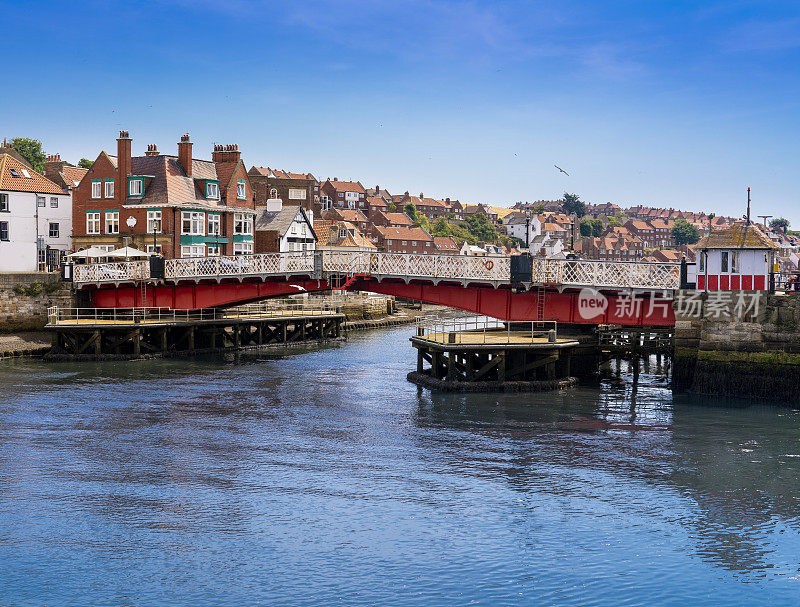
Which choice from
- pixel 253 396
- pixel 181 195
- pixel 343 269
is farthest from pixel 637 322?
pixel 181 195

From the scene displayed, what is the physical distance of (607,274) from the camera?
46438 millimetres

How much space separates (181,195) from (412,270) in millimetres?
33977

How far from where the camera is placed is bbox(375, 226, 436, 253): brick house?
567 ft

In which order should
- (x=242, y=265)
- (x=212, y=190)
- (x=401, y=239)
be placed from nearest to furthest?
1. (x=242, y=265)
2. (x=212, y=190)
3. (x=401, y=239)

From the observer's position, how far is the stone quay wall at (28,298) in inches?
2432

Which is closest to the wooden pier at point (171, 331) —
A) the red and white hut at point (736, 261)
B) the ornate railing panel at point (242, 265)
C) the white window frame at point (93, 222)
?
the ornate railing panel at point (242, 265)

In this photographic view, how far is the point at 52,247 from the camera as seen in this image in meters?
79.4

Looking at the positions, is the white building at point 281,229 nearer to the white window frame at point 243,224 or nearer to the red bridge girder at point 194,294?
the white window frame at point 243,224

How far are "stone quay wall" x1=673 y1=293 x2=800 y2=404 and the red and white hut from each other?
3.22 ft

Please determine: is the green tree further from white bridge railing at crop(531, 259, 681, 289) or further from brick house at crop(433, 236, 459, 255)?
white bridge railing at crop(531, 259, 681, 289)

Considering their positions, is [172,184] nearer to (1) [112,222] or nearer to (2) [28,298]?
(1) [112,222]

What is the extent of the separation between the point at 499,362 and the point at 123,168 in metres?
46.6

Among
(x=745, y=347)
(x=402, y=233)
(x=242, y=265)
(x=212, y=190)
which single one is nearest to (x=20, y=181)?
(x=212, y=190)

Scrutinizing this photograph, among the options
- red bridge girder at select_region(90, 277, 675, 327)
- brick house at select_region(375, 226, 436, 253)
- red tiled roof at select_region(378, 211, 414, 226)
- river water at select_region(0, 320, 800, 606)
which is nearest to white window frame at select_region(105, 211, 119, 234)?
red bridge girder at select_region(90, 277, 675, 327)
